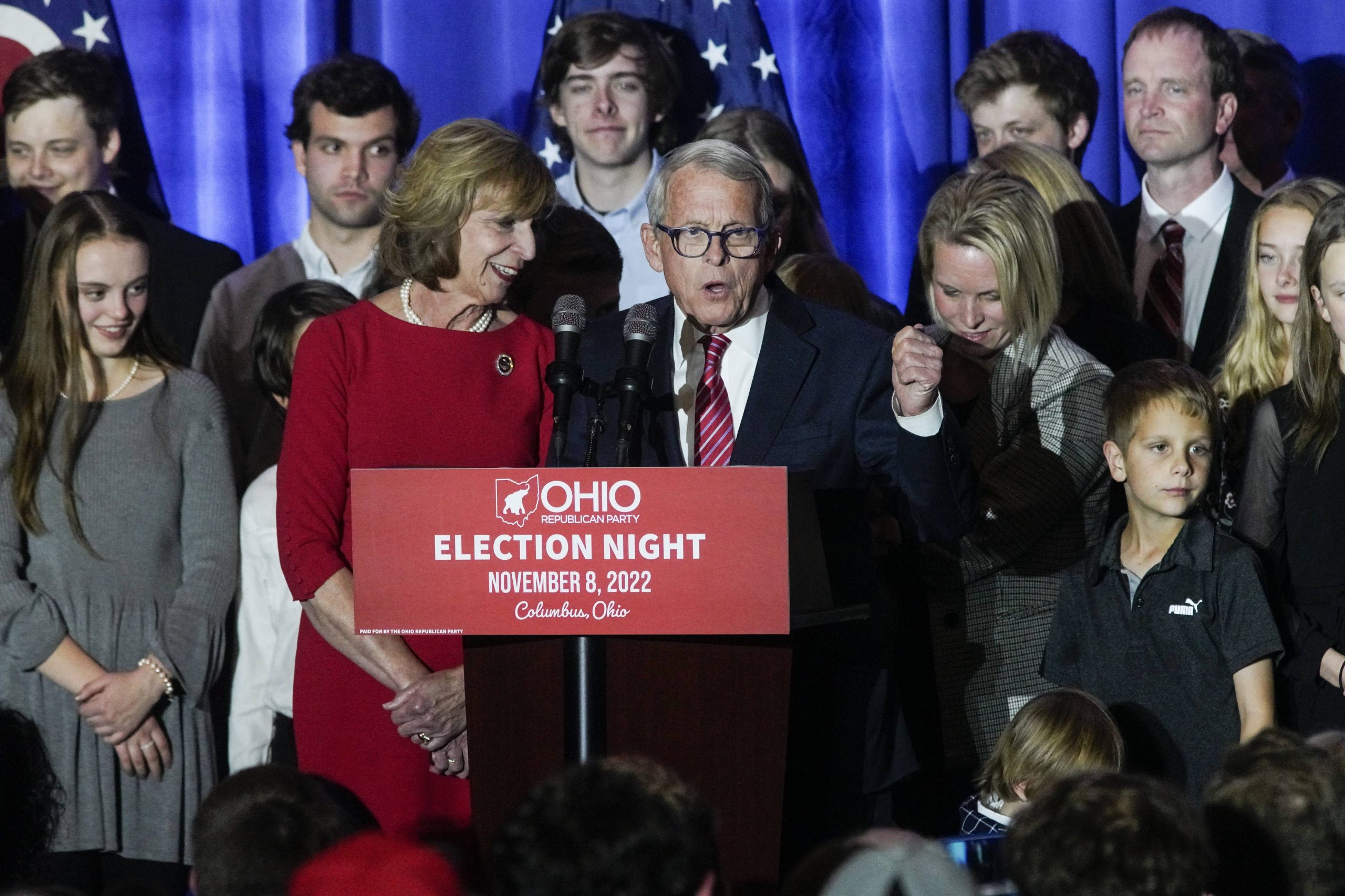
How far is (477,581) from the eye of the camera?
2395mm

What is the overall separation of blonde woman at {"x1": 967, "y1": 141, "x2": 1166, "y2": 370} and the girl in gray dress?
205cm

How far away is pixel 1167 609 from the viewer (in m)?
3.42

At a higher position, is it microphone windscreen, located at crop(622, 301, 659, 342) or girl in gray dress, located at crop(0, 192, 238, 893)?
microphone windscreen, located at crop(622, 301, 659, 342)

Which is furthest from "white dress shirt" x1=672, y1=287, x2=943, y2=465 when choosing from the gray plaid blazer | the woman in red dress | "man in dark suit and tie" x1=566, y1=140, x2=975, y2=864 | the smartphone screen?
the smartphone screen

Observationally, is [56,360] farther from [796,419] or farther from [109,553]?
[796,419]

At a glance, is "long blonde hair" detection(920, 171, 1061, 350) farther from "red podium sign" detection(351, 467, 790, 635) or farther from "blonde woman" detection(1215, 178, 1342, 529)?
"red podium sign" detection(351, 467, 790, 635)

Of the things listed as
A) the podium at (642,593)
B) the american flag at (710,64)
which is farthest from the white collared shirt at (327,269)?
the podium at (642,593)

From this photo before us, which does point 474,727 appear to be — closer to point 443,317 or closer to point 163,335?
point 443,317

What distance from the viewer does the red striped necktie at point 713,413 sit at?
288cm

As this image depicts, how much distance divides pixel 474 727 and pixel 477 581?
1.27ft

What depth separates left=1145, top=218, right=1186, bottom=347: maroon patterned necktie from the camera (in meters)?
4.71

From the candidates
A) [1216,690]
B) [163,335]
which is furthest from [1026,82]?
[163,335]

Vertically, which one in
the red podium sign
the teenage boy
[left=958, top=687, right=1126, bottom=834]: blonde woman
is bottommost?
[left=958, top=687, right=1126, bottom=834]: blonde woman

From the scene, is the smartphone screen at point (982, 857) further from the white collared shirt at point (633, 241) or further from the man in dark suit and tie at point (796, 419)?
the white collared shirt at point (633, 241)
